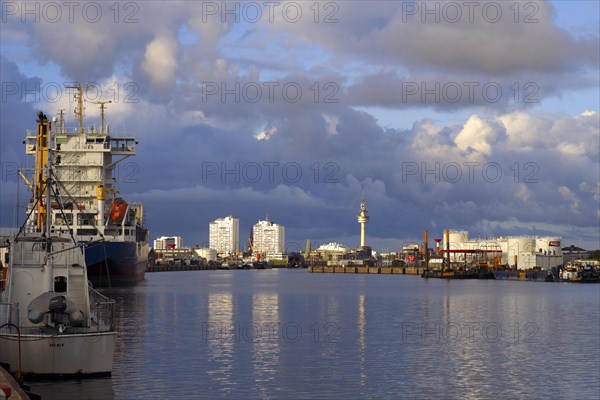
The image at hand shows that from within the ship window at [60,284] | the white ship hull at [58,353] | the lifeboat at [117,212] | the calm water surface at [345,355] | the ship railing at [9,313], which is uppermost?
the lifeboat at [117,212]

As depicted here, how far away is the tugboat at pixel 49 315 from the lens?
34.6m

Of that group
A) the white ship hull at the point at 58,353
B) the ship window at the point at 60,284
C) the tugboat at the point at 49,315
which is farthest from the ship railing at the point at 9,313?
the ship window at the point at 60,284

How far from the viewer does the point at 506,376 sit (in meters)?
42.2

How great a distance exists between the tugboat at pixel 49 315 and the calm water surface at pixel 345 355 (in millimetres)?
995

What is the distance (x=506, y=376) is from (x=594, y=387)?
14.2 feet

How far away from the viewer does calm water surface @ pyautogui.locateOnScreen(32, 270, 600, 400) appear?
37.5 m

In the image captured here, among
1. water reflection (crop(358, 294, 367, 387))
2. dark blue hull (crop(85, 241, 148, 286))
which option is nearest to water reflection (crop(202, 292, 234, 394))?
water reflection (crop(358, 294, 367, 387))

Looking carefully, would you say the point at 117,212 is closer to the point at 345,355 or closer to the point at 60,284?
the point at 345,355

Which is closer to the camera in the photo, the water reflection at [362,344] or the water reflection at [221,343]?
the water reflection at [221,343]

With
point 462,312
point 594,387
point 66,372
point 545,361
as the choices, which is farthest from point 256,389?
point 462,312

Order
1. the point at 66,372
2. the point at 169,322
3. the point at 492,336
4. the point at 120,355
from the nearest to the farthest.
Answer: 1. the point at 66,372
2. the point at 120,355
3. the point at 492,336
4. the point at 169,322

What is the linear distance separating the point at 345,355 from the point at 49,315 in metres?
18.8

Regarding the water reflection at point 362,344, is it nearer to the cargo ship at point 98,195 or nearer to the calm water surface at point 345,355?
the calm water surface at point 345,355

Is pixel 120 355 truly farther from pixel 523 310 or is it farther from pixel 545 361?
pixel 523 310
